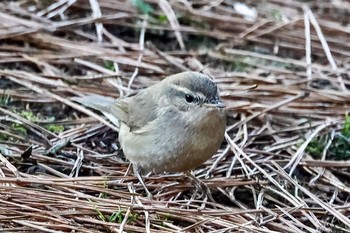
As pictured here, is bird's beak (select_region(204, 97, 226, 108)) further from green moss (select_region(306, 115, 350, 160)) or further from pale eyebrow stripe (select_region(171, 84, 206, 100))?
green moss (select_region(306, 115, 350, 160))

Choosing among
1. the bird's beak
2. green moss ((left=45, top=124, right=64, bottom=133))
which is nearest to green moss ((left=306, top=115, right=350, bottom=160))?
the bird's beak

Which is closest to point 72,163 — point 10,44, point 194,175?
point 194,175

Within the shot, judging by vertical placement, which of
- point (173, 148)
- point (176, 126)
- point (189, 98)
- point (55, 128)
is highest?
point (189, 98)

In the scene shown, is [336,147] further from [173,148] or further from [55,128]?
[55,128]

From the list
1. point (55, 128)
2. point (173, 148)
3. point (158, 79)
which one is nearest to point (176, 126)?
point (173, 148)

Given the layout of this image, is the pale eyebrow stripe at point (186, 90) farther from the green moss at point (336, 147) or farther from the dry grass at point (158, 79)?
Answer: the green moss at point (336, 147)

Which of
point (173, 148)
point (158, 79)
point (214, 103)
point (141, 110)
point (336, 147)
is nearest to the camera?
point (214, 103)
